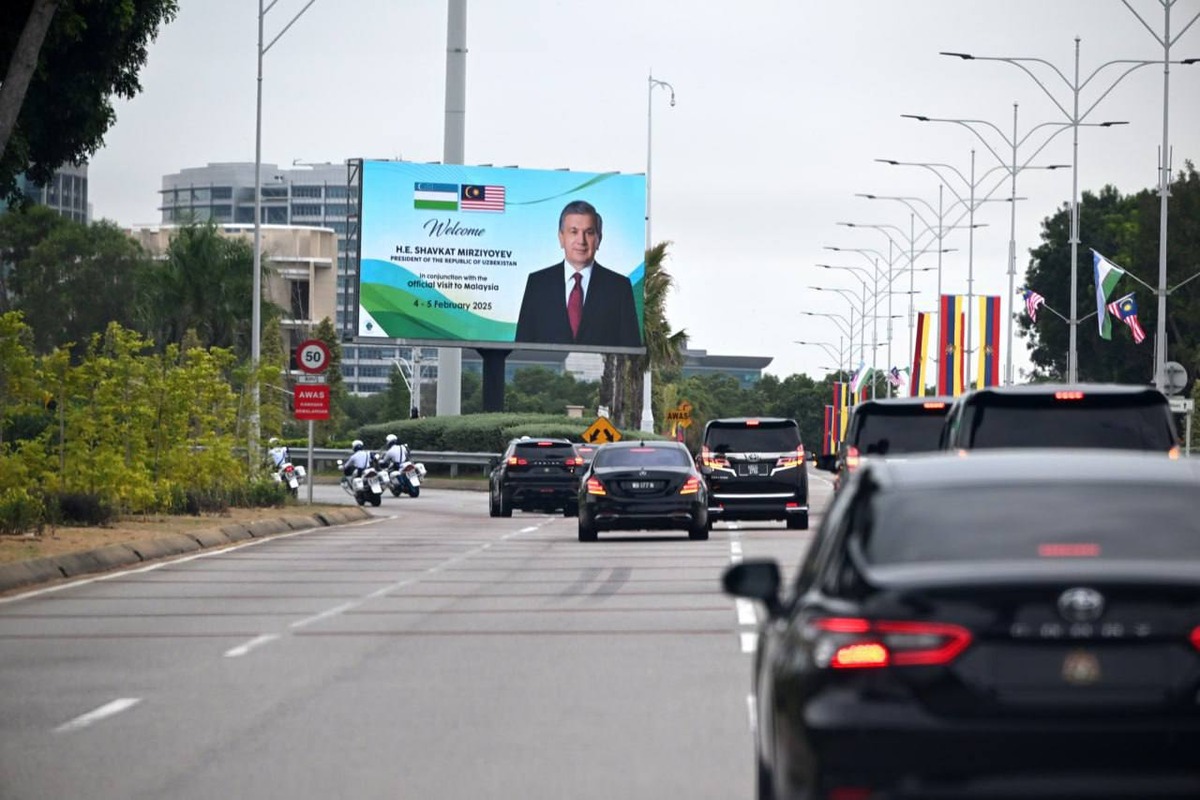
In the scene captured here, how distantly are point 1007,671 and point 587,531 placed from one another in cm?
2620

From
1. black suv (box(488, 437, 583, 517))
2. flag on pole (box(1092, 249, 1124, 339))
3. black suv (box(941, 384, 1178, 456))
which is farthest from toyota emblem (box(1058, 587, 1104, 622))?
flag on pole (box(1092, 249, 1124, 339))

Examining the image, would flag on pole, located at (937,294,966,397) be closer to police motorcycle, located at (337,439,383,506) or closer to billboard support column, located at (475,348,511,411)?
billboard support column, located at (475,348,511,411)

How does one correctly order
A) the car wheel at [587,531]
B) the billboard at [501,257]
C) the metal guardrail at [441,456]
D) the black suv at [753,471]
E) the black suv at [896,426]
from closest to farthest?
the black suv at [896,426] → the car wheel at [587,531] → the black suv at [753,471] → the billboard at [501,257] → the metal guardrail at [441,456]

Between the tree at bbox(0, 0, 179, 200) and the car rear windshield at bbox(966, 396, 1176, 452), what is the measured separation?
53.3 feet

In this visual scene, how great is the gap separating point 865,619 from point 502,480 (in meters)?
38.9

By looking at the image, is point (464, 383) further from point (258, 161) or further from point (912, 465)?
point (912, 465)

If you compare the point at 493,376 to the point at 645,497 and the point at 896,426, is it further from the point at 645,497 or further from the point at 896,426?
the point at 896,426

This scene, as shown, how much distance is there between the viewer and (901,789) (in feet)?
20.9

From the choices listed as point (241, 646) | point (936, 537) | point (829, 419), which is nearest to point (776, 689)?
point (936, 537)

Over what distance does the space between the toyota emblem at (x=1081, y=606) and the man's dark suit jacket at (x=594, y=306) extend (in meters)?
62.4

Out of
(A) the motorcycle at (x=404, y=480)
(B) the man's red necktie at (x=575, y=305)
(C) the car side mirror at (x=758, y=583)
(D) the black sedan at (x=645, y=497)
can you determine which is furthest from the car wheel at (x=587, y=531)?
(B) the man's red necktie at (x=575, y=305)

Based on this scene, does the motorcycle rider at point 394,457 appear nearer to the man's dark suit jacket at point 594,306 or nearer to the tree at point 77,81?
the man's dark suit jacket at point 594,306

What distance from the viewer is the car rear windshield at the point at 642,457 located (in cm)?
3247

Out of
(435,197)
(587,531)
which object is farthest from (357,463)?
(587,531)
